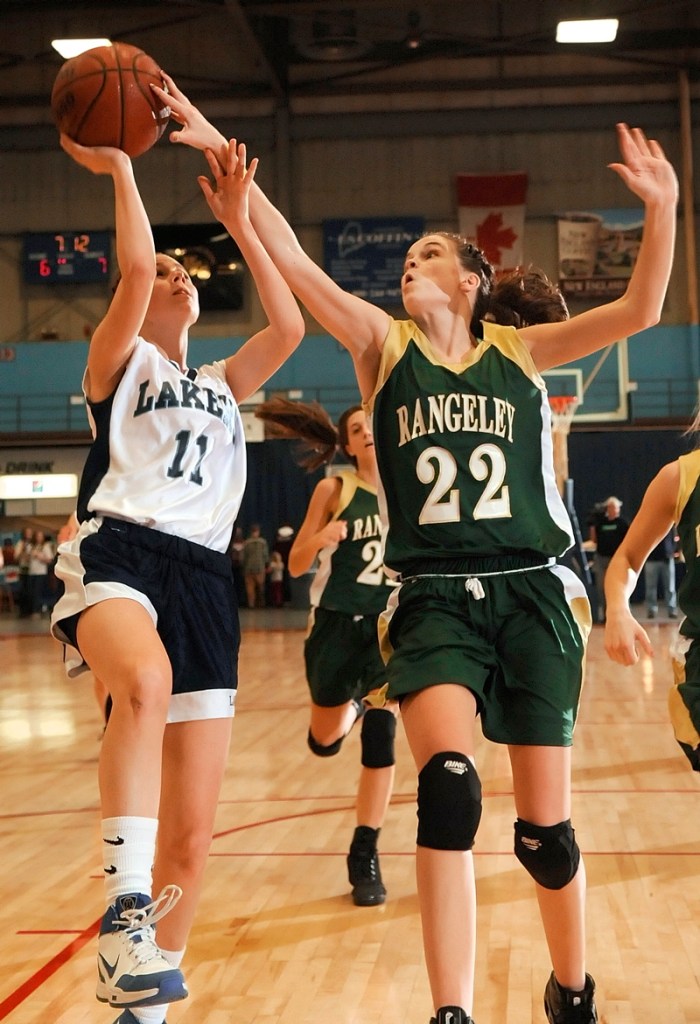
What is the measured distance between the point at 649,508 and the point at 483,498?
27.9 inches

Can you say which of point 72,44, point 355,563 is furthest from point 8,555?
point 355,563

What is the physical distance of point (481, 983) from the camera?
304 cm

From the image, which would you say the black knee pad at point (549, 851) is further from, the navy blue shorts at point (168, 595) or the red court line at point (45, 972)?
the red court line at point (45, 972)

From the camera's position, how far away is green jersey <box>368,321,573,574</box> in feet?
8.54

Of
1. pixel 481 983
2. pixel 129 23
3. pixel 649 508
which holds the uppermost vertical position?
pixel 129 23

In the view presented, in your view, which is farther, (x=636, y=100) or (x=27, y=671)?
(x=636, y=100)

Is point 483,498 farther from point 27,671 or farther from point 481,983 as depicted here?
point 27,671

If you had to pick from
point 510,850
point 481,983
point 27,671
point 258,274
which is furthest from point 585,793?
point 27,671

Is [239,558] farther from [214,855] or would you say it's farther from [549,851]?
[549,851]

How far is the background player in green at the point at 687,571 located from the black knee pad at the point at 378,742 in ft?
4.24

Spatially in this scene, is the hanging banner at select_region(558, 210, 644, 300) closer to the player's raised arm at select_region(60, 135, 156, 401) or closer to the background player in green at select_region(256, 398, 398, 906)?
the background player in green at select_region(256, 398, 398, 906)

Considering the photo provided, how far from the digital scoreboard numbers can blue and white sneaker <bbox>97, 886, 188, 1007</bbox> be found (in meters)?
19.9

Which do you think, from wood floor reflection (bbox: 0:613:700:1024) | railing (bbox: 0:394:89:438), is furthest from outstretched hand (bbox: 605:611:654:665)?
railing (bbox: 0:394:89:438)

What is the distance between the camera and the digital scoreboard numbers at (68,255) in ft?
69.2
